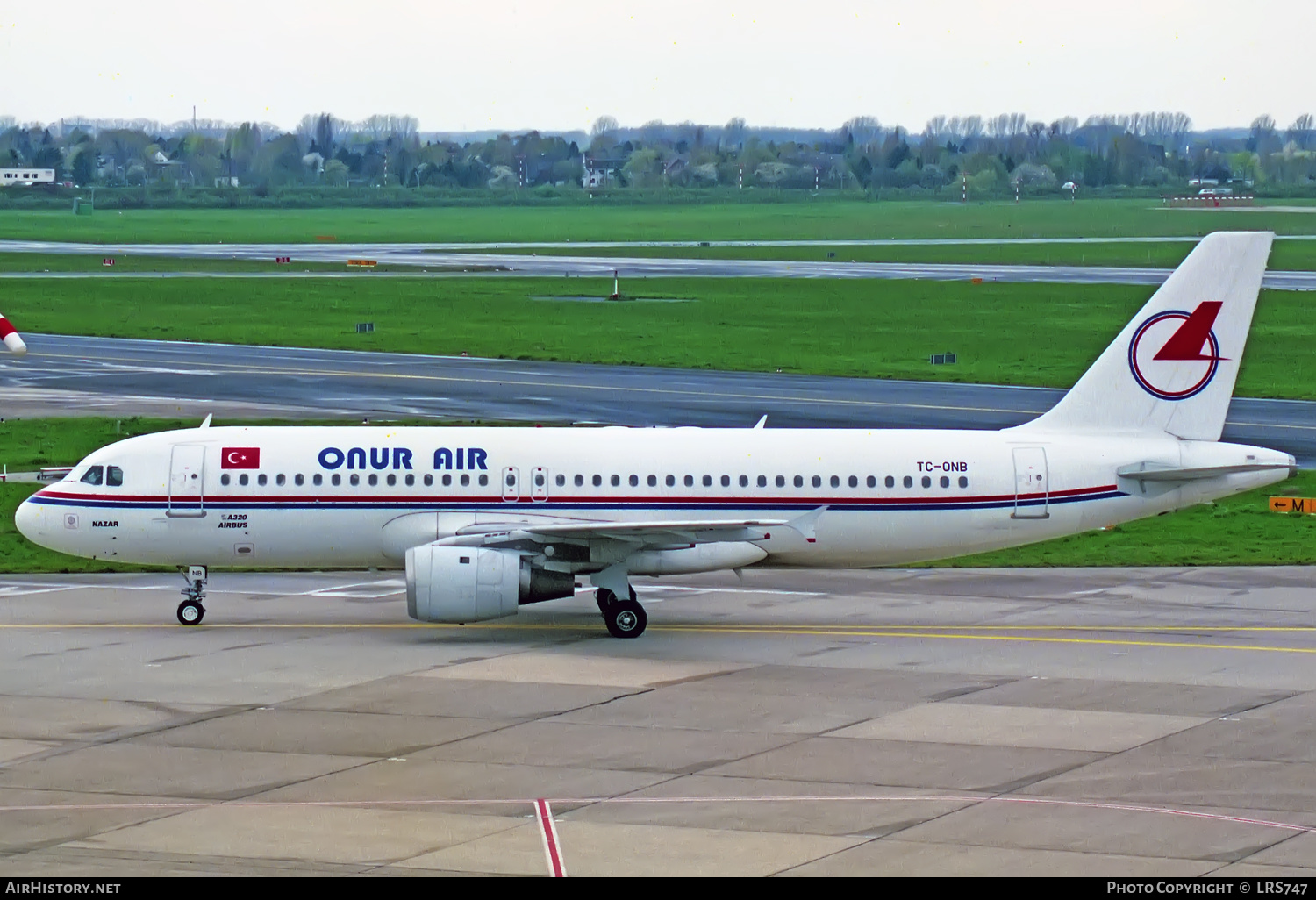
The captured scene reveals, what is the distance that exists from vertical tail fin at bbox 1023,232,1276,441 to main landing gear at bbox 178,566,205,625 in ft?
61.8

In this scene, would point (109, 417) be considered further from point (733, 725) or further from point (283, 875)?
point (283, 875)

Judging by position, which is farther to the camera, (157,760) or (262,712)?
(262,712)

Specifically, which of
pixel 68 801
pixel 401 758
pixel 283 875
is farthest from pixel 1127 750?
pixel 68 801

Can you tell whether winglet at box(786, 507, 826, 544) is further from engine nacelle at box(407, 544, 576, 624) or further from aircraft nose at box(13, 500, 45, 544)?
aircraft nose at box(13, 500, 45, 544)

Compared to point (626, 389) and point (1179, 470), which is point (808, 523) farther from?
point (626, 389)

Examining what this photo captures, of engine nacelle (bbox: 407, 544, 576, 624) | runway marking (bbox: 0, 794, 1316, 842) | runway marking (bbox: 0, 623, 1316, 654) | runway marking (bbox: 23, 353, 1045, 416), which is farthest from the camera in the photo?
runway marking (bbox: 23, 353, 1045, 416)

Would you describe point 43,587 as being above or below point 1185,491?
below

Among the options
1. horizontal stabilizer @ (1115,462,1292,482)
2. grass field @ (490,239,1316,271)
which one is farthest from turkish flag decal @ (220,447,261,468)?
grass field @ (490,239,1316,271)

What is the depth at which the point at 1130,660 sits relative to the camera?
118ft

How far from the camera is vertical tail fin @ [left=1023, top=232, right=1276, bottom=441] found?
132 ft

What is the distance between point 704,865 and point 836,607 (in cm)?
1967

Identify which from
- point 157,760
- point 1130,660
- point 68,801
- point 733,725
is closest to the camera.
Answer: point 68,801

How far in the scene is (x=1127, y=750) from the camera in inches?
1134
